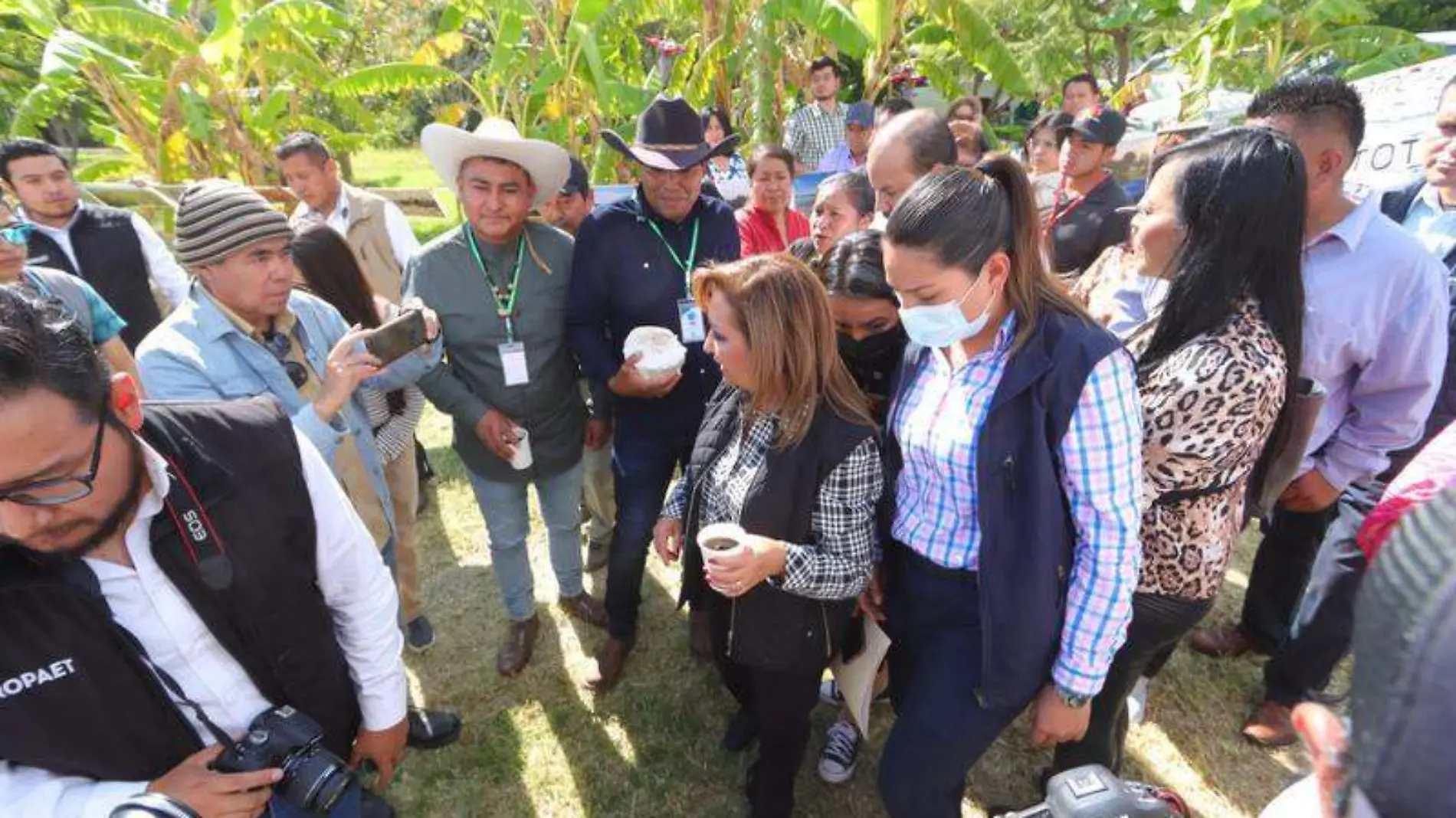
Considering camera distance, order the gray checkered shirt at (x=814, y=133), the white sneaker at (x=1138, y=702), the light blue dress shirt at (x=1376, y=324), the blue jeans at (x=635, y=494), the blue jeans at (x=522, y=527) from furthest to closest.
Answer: the gray checkered shirt at (x=814, y=133)
the blue jeans at (x=522, y=527)
the blue jeans at (x=635, y=494)
the white sneaker at (x=1138, y=702)
the light blue dress shirt at (x=1376, y=324)

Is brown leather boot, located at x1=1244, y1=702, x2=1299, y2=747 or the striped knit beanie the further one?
brown leather boot, located at x1=1244, y1=702, x2=1299, y2=747

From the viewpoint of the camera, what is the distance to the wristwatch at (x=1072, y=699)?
1.74m

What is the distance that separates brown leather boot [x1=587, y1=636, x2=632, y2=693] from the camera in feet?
10.6

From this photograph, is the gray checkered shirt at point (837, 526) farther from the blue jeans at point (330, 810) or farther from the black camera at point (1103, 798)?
the blue jeans at point (330, 810)

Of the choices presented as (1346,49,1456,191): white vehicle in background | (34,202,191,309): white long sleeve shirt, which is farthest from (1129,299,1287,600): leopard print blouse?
(34,202,191,309): white long sleeve shirt

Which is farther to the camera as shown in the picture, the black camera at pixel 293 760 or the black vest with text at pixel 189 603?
the black camera at pixel 293 760

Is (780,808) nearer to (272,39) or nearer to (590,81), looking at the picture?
(590,81)

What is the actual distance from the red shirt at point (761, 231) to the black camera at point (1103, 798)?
121 inches

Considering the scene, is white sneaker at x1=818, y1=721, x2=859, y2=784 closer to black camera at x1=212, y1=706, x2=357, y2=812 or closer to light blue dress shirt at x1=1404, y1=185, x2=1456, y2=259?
black camera at x1=212, y1=706, x2=357, y2=812

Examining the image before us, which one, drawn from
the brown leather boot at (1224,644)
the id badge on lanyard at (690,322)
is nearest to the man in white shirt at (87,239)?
the id badge on lanyard at (690,322)

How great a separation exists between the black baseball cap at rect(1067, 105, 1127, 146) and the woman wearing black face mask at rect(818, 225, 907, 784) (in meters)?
2.51

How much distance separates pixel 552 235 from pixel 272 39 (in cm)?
822

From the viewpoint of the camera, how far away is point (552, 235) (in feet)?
10.2

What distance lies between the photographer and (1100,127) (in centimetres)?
394
